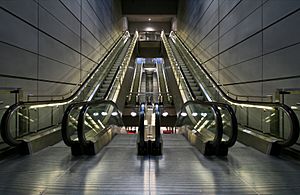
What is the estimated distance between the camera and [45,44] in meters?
5.36

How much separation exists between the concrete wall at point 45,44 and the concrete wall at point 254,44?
17.1ft

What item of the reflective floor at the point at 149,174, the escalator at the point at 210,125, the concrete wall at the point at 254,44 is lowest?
the reflective floor at the point at 149,174

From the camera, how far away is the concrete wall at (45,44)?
3984 mm

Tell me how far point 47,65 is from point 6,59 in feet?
5.17

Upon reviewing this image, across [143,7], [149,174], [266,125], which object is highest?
[143,7]

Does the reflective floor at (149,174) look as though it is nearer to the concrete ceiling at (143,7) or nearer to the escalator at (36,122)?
the escalator at (36,122)

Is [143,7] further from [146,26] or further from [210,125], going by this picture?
[210,125]

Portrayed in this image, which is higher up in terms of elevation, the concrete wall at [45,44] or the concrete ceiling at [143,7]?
the concrete ceiling at [143,7]

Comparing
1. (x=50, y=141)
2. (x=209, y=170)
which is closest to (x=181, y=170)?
(x=209, y=170)

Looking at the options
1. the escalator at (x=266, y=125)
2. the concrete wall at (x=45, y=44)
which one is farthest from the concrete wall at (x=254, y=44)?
the concrete wall at (x=45, y=44)

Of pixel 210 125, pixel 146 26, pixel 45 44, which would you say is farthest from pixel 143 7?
pixel 210 125

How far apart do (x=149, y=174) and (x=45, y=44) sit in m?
4.47

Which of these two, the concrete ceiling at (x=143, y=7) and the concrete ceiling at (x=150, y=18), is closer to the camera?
the concrete ceiling at (x=143, y=7)

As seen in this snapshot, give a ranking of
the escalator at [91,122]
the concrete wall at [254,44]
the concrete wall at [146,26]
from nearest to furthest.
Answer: the escalator at [91,122], the concrete wall at [254,44], the concrete wall at [146,26]
